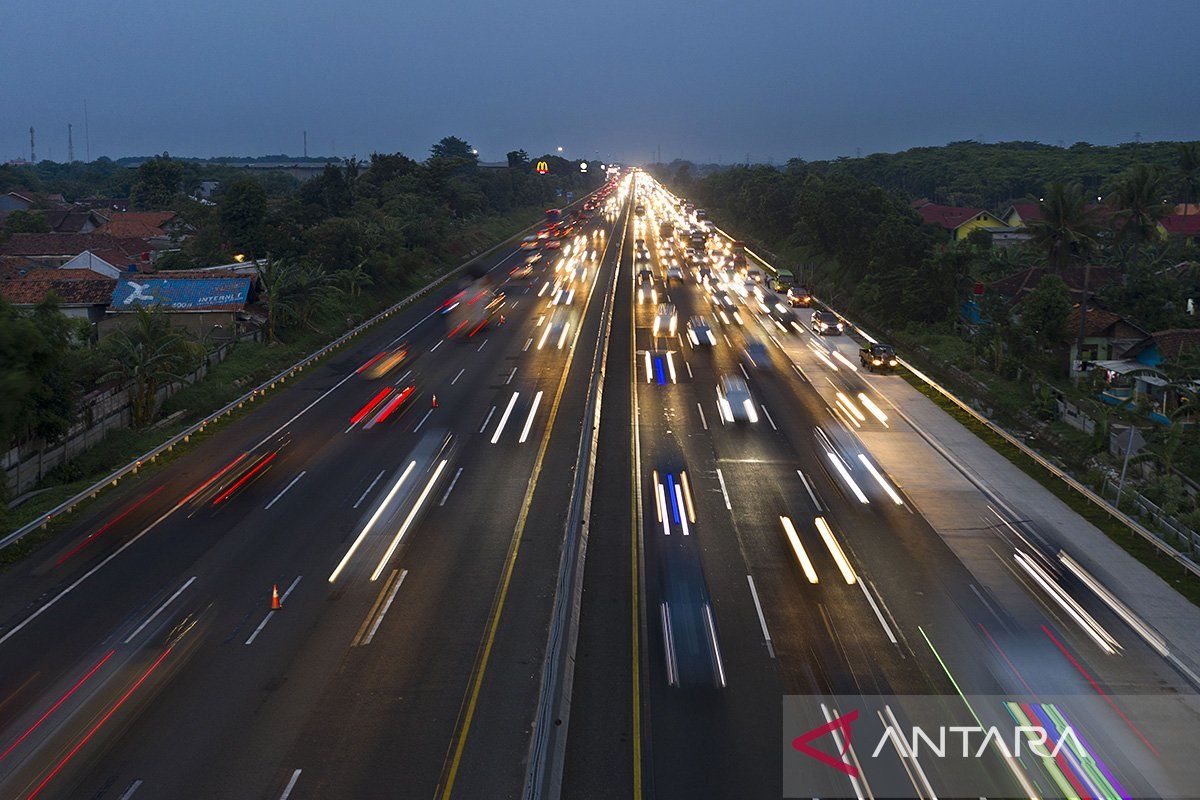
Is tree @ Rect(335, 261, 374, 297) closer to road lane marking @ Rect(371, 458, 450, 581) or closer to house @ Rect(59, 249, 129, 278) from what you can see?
house @ Rect(59, 249, 129, 278)

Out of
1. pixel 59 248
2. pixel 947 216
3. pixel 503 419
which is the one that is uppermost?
pixel 947 216

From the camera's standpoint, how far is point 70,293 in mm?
53844

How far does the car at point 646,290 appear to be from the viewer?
2976 inches

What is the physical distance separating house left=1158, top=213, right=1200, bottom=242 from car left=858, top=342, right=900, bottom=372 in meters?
55.5

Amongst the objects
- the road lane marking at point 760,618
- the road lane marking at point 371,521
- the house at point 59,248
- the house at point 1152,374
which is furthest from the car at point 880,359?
the house at point 59,248

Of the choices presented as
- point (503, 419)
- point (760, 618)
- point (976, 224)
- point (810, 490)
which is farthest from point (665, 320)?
point (976, 224)

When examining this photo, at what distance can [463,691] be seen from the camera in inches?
737

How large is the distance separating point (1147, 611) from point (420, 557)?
61.5ft

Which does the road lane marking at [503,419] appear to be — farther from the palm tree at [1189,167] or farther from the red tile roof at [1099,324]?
the palm tree at [1189,167]

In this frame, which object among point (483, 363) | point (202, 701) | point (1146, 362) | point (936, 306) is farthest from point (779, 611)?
point (936, 306)

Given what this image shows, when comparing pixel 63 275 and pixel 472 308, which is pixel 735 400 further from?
pixel 63 275

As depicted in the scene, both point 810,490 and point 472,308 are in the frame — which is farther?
point 472,308

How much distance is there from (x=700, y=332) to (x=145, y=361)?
3465cm

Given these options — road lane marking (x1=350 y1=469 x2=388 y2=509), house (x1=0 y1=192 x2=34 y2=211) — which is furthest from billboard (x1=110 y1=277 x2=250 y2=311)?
house (x1=0 y1=192 x2=34 y2=211)
